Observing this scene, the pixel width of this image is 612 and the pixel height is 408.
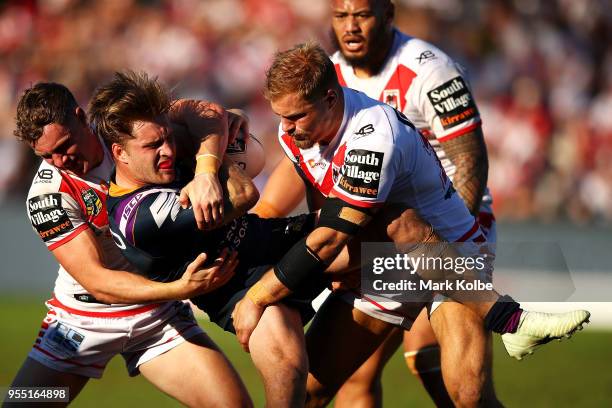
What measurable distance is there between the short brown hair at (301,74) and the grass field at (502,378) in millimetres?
4151

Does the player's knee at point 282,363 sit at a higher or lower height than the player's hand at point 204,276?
lower

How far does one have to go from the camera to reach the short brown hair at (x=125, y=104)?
5.16m

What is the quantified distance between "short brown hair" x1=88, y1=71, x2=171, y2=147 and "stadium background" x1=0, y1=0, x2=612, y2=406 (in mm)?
6709

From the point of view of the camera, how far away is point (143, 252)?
5.21m

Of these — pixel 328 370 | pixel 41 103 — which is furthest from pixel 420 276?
pixel 41 103

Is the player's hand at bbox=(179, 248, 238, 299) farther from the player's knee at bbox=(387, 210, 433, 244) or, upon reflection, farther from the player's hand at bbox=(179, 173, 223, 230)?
the player's knee at bbox=(387, 210, 433, 244)

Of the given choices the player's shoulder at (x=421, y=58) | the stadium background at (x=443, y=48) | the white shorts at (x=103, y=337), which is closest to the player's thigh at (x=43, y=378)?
the white shorts at (x=103, y=337)

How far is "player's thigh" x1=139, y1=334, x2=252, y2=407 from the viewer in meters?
5.67

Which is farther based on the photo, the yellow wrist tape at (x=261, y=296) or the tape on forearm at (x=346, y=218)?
the yellow wrist tape at (x=261, y=296)

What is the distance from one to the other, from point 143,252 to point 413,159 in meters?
1.49

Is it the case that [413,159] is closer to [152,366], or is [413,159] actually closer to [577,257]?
[152,366]

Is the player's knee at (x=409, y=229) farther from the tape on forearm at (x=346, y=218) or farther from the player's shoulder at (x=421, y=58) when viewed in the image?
the player's shoulder at (x=421, y=58)

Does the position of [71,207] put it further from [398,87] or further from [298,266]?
[398,87]

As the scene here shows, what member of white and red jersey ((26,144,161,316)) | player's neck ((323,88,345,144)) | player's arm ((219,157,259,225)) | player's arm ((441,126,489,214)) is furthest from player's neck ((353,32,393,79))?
white and red jersey ((26,144,161,316))
